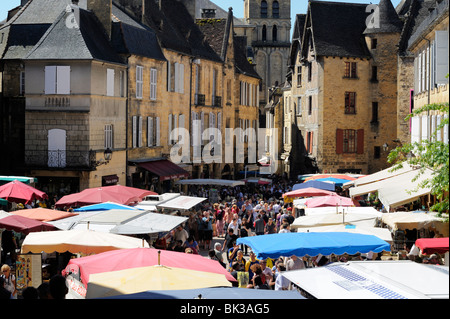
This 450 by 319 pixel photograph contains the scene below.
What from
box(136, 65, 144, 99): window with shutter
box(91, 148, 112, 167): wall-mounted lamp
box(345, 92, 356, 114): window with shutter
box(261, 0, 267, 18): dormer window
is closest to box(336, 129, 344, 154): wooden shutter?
box(345, 92, 356, 114): window with shutter

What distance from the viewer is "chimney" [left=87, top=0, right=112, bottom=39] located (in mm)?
35125

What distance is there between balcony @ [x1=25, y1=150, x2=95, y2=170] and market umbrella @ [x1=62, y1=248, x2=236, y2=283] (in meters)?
19.9

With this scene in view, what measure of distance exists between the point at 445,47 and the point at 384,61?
2767 centimetres

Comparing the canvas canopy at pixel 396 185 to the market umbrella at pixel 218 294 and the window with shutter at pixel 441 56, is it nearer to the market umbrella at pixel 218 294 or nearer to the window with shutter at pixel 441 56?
the window with shutter at pixel 441 56

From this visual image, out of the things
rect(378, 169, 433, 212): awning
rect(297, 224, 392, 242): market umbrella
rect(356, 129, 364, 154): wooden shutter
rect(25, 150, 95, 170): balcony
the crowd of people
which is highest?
rect(356, 129, 364, 154): wooden shutter

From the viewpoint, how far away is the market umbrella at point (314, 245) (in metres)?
13.6

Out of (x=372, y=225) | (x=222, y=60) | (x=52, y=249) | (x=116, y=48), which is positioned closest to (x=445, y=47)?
(x=372, y=225)

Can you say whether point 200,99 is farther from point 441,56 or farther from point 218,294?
point 218,294

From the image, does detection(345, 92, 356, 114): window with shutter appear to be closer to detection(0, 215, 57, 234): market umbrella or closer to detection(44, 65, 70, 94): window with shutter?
detection(44, 65, 70, 94): window with shutter

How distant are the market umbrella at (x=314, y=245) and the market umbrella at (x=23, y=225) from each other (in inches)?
181

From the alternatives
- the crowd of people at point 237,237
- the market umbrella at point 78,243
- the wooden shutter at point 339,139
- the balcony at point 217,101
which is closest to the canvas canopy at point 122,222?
the crowd of people at point 237,237

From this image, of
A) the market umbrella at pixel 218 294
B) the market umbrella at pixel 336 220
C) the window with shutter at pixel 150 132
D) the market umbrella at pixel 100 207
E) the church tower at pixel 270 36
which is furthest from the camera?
the church tower at pixel 270 36
